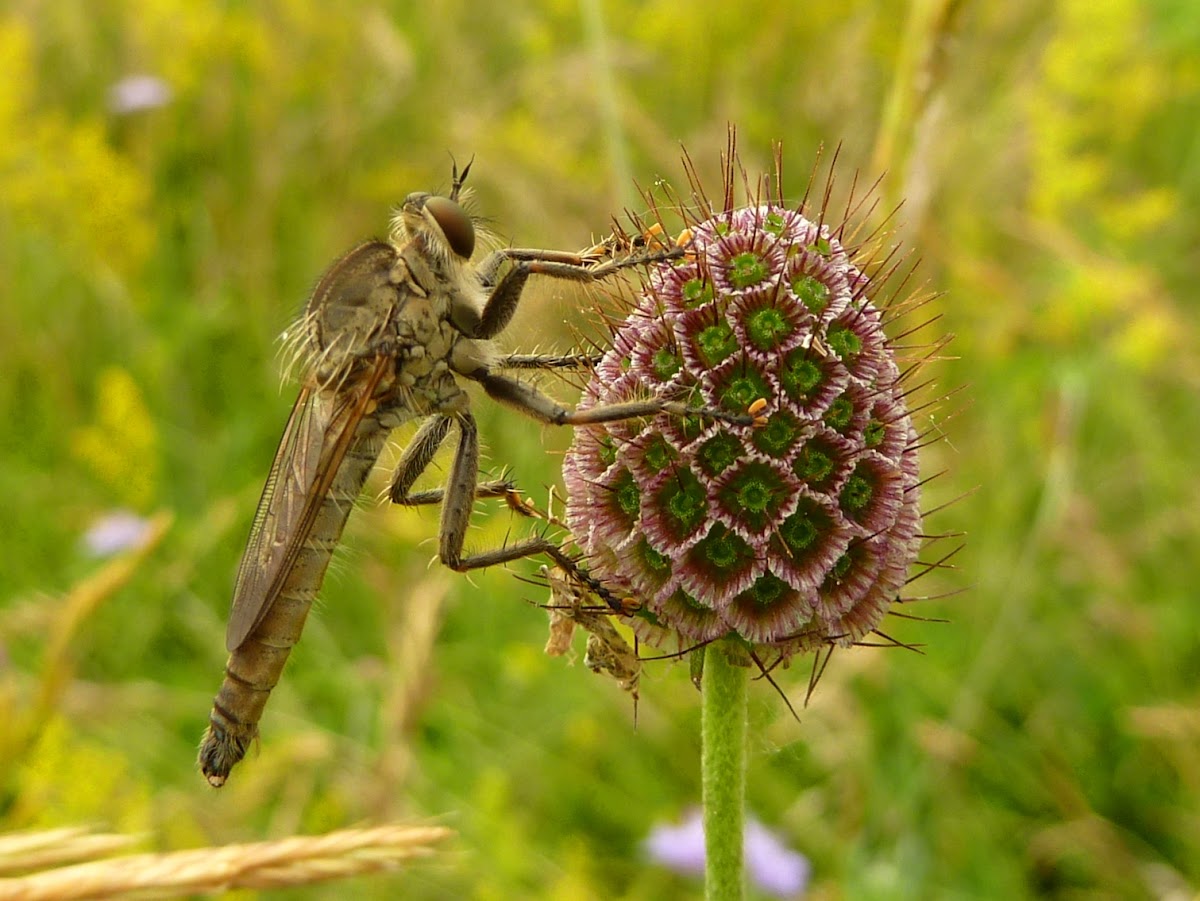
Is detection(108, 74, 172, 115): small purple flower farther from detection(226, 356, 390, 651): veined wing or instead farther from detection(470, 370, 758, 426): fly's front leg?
detection(470, 370, 758, 426): fly's front leg

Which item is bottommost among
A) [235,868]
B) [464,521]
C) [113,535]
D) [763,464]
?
[235,868]

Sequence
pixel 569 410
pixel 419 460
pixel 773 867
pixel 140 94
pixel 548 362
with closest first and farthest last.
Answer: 1. pixel 569 410
2. pixel 548 362
3. pixel 419 460
4. pixel 773 867
5. pixel 140 94

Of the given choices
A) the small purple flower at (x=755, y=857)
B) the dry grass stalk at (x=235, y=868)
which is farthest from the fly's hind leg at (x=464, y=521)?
the small purple flower at (x=755, y=857)

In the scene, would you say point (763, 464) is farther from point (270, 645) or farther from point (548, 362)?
point (270, 645)

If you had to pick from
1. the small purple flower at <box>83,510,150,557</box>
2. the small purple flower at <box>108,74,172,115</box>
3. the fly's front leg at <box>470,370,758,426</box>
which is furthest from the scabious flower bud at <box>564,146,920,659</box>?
the small purple flower at <box>108,74,172,115</box>

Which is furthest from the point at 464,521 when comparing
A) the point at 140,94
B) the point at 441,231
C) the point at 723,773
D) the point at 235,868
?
the point at 140,94

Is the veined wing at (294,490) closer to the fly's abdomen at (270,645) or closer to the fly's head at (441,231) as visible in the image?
the fly's abdomen at (270,645)

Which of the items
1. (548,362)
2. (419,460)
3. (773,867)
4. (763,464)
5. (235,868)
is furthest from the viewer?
(773,867)
